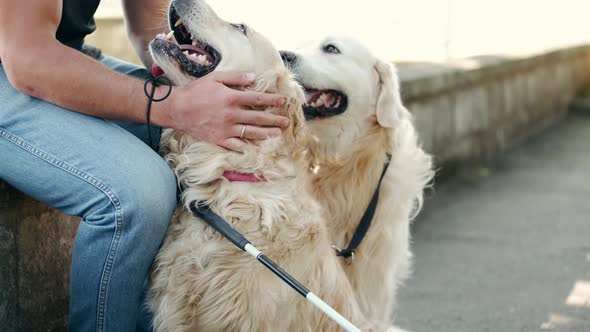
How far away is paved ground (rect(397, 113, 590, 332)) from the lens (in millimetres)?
4105

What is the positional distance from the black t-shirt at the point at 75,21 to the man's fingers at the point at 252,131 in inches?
27.9

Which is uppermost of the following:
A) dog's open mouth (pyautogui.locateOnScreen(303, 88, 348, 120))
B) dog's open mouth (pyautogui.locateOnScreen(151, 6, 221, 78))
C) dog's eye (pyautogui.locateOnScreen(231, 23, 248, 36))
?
dog's eye (pyautogui.locateOnScreen(231, 23, 248, 36))

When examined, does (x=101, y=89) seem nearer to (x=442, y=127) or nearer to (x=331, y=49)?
(x=331, y=49)

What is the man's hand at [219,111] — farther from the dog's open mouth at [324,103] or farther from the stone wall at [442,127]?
the dog's open mouth at [324,103]

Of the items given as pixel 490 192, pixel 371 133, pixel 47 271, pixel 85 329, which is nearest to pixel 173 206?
pixel 85 329

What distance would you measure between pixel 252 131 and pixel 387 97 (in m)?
1.12

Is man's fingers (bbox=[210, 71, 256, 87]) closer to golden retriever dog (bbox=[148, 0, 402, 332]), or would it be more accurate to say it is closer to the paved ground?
golden retriever dog (bbox=[148, 0, 402, 332])

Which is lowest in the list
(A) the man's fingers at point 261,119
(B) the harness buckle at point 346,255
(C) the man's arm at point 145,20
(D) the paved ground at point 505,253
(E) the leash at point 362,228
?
(D) the paved ground at point 505,253

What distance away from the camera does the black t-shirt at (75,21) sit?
2.75 metres

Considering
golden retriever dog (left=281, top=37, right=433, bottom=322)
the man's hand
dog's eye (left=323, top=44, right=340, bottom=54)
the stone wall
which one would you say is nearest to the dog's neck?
golden retriever dog (left=281, top=37, right=433, bottom=322)

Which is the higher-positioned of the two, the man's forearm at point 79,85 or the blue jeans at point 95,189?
the man's forearm at point 79,85

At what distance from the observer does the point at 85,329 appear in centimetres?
251

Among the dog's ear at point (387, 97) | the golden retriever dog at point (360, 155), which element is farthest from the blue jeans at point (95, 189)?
the dog's ear at point (387, 97)

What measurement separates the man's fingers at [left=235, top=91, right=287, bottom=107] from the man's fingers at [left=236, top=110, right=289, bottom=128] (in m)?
0.03
